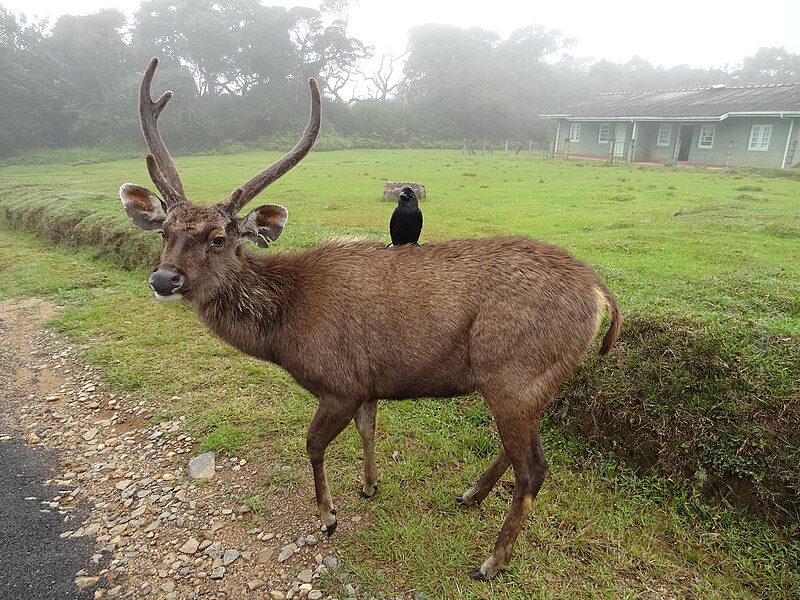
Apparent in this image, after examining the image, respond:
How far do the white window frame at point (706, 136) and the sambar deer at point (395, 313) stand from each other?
30481mm

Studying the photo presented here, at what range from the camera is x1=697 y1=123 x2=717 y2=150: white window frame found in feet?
90.5

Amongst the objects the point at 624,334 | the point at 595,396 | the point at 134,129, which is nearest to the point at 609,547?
the point at 595,396

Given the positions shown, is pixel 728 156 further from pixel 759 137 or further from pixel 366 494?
pixel 366 494

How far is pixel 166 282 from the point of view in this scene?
305 cm

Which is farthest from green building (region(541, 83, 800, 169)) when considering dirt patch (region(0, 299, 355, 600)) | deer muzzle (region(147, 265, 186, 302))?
deer muzzle (region(147, 265, 186, 302))

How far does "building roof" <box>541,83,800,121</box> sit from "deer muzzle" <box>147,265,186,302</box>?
98.4 feet

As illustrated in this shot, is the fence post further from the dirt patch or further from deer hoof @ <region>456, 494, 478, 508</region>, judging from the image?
the dirt patch

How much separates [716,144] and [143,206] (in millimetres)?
31664

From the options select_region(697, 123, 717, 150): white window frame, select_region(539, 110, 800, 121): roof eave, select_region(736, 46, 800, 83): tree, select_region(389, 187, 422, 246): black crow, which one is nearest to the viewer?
select_region(389, 187, 422, 246): black crow

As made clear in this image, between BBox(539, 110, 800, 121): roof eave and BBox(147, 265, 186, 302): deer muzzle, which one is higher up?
BBox(539, 110, 800, 121): roof eave

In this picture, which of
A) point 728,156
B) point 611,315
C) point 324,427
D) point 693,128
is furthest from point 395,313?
point 693,128

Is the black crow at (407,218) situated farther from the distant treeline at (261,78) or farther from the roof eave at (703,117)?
the distant treeline at (261,78)

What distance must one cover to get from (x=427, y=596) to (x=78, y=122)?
45.2 metres

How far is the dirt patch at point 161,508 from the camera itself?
314cm
